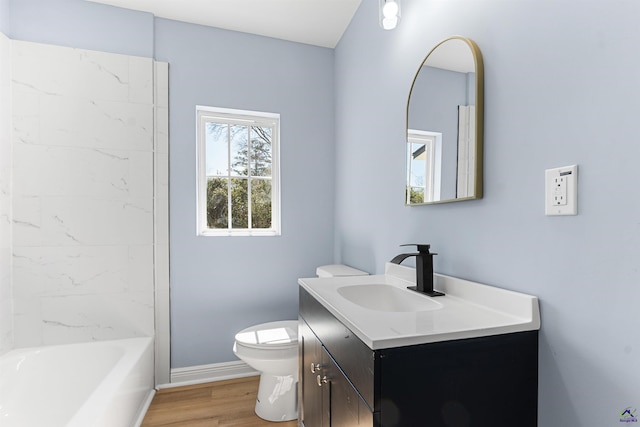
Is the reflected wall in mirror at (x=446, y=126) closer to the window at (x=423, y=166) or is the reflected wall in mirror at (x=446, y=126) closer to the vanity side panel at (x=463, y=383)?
the window at (x=423, y=166)

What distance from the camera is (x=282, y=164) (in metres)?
2.33

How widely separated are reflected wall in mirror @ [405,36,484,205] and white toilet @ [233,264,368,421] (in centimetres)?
82

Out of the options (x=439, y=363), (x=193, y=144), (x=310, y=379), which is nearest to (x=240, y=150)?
(x=193, y=144)

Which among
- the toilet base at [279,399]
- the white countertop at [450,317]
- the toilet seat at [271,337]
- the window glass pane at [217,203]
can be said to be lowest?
the toilet base at [279,399]

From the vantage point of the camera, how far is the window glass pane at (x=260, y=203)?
7.77 ft

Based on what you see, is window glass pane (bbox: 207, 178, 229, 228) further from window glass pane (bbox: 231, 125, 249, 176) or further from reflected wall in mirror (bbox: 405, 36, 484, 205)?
reflected wall in mirror (bbox: 405, 36, 484, 205)

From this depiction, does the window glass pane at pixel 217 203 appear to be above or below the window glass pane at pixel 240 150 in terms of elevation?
below

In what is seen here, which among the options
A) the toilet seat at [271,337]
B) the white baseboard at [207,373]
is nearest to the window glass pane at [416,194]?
the toilet seat at [271,337]

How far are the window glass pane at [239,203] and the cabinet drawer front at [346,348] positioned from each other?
1198mm

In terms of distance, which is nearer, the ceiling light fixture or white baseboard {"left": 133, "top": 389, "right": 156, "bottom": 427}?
the ceiling light fixture

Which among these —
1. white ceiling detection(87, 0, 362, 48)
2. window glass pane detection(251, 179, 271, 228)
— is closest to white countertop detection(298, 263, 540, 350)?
window glass pane detection(251, 179, 271, 228)

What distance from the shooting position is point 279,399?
1.77 meters

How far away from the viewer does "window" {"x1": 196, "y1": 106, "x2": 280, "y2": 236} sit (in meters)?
2.25

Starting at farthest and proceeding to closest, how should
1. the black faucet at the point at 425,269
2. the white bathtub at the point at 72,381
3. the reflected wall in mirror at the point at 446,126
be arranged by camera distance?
the white bathtub at the point at 72,381
the black faucet at the point at 425,269
the reflected wall in mirror at the point at 446,126
